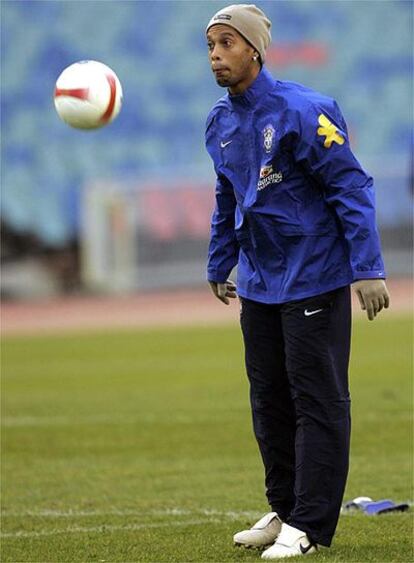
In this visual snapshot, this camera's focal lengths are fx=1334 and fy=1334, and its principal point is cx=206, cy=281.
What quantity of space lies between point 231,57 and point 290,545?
2224 mm

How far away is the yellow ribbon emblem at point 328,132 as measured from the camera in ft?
19.4

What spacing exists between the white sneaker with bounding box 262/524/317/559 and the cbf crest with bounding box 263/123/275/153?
1730 millimetres

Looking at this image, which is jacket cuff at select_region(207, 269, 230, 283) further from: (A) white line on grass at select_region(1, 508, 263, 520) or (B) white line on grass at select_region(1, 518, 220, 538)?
(A) white line on grass at select_region(1, 508, 263, 520)

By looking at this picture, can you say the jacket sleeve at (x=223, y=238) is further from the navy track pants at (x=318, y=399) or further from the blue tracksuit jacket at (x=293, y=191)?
the navy track pants at (x=318, y=399)

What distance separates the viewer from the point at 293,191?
6.08 m

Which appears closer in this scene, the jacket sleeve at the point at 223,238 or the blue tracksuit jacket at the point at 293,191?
the blue tracksuit jacket at the point at 293,191

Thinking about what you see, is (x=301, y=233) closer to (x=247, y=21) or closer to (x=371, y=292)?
(x=371, y=292)

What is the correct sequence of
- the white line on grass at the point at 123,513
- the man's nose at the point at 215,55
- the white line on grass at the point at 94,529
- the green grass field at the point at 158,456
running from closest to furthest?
the man's nose at the point at 215,55
the green grass field at the point at 158,456
the white line on grass at the point at 94,529
the white line on grass at the point at 123,513

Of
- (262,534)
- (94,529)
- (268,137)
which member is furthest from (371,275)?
(94,529)

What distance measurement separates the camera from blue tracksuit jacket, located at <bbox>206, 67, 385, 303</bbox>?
19.5ft

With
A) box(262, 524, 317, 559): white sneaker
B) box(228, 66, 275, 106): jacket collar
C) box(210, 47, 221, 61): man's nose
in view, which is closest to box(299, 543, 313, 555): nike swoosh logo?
box(262, 524, 317, 559): white sneaker

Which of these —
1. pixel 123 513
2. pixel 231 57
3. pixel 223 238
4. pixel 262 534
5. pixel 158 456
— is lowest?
pixel 158 456

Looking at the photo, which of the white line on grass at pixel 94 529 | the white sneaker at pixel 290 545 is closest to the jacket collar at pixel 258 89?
the white sneaker at pixel 290 545

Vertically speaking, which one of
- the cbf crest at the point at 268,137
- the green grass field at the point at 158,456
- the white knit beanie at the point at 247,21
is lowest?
the green grass field at the point at 158,456
